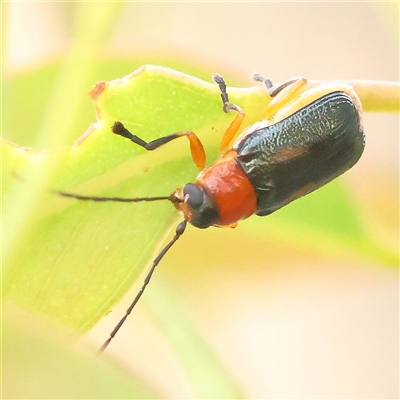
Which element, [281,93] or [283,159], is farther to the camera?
[283,159]

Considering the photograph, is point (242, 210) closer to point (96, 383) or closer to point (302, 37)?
point (96, 383)

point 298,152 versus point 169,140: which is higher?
point 169,140

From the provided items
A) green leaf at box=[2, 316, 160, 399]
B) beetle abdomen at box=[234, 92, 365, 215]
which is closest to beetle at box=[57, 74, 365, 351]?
beetle abdomen at box=[234, 92, 365, 215]

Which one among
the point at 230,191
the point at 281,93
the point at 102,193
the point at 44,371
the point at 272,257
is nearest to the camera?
the point at 44,371

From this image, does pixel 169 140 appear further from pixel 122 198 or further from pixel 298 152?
pixel 298 152

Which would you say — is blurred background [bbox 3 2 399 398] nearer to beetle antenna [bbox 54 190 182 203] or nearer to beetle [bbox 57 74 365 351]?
beetle [bbox 57 74 365 351]

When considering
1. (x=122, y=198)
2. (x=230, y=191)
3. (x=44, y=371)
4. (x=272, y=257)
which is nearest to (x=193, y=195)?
(x=230, y=191)

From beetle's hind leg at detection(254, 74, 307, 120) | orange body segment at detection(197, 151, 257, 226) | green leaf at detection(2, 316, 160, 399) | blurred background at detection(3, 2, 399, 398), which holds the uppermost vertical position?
beetle's hind leg at detection(254, 74, 307, 120)
